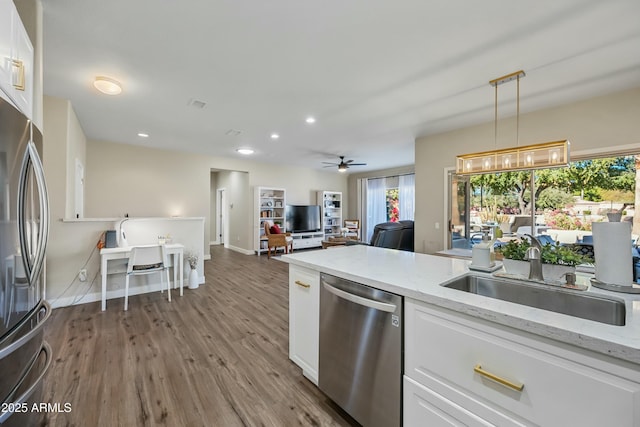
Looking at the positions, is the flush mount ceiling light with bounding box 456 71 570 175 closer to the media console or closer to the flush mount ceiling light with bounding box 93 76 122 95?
the flush mount ceiling light with bounding box 93 76 122 95

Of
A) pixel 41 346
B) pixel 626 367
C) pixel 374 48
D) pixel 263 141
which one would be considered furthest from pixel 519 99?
pixel 41 346

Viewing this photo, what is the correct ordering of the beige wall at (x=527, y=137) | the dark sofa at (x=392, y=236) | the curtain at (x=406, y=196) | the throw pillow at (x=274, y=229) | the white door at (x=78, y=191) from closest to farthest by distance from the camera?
the beige wall at (x=527, y=137)
the white door at (x=78, y=191)
the dark sofa at (x=392, y=236)
the throw pillow at (x=274, y=229)
the curtain at (x=406, y=196)

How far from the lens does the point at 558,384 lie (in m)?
0.85

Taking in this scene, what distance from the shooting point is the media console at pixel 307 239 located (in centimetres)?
805

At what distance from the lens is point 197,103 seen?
343 centimetres

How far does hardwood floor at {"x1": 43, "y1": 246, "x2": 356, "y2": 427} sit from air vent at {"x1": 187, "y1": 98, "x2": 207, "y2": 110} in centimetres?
271

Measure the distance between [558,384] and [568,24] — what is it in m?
2.55

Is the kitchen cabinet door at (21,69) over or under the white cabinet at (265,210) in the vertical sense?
over

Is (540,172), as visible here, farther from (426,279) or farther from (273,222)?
(273,222)

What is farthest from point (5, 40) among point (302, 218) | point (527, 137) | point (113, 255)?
point (302, 218)

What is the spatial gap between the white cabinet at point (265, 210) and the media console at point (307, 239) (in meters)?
0.52

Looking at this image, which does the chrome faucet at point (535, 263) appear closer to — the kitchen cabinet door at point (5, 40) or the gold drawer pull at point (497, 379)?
the gold drawer pull at point (497, 379)

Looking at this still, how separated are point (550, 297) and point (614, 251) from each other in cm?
35

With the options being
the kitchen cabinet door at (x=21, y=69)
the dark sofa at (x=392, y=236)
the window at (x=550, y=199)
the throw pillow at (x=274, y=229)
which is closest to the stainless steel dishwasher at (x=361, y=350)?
the kitchen cabinet door at (x=21, y=69)
